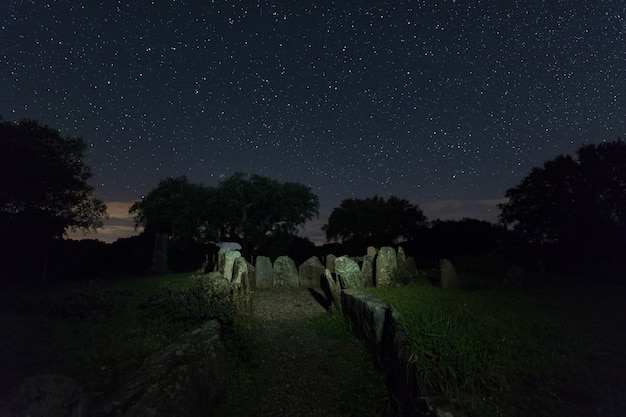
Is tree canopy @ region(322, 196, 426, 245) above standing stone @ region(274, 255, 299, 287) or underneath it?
above

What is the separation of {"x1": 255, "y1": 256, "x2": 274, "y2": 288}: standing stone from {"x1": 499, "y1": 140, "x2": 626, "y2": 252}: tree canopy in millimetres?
24384

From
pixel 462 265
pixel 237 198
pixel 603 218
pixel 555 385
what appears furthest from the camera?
pixel 237 198

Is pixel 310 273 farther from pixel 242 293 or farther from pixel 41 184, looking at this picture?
pixel 41 184

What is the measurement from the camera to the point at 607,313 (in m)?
11.3

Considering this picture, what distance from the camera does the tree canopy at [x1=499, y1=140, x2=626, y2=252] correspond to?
26.2 metres

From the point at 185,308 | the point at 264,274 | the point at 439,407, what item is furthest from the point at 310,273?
the point at 439,407

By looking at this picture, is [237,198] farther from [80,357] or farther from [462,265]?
[80,357]

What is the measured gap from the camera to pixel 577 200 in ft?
91.2

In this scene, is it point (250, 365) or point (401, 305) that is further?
point (401, 305)

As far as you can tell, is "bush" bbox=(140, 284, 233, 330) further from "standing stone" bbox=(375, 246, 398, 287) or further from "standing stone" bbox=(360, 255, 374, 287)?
"standing stone" bbox=(375, 246, 398, 287)

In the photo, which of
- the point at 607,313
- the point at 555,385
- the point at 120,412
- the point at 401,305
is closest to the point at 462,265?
the point at 607,313

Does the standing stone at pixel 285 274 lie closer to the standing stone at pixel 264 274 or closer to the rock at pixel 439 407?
the standing stone at pixel 264 274

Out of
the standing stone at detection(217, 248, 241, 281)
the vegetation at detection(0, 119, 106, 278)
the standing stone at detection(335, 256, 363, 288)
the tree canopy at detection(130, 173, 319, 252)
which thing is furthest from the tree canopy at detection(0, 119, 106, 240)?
the standing stone at detection(335, 256, 363, 288)

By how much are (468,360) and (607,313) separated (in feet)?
27.8
